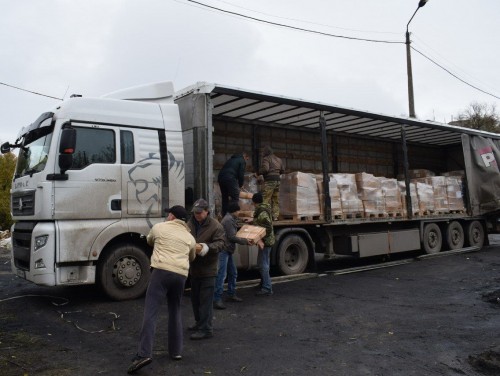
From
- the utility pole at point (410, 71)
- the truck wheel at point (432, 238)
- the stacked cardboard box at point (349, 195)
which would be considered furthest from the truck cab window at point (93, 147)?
the utility pole at point (410, 71)

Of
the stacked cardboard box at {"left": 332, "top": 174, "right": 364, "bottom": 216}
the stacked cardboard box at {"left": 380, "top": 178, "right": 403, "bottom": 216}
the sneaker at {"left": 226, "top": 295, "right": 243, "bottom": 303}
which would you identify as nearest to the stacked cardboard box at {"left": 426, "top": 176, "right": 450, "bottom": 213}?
the stacked cardboard box at {"left": 380, "top": 178, "right": 403, "bottom": 216}

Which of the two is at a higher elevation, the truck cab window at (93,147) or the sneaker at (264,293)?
the truck cab window at (93,147)

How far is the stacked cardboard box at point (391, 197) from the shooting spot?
1053 centimetres

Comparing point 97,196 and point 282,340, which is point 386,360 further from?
point 97,196

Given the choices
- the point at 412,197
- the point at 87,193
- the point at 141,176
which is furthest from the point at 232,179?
the point at 412,197

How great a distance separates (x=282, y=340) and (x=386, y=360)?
1.16 metres

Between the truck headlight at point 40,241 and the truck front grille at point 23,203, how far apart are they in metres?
0.40

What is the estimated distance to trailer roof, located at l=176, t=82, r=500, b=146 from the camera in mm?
8047

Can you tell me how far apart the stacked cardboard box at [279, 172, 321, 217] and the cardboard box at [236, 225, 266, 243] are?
Result: 2.23 metres

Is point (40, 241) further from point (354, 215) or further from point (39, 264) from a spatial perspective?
point (354, 215)

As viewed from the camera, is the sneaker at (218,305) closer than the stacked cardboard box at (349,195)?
Yes

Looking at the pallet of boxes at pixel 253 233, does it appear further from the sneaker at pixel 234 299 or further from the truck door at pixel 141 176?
the truck door at pixel 141 176

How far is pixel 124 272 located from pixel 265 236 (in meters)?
2.25

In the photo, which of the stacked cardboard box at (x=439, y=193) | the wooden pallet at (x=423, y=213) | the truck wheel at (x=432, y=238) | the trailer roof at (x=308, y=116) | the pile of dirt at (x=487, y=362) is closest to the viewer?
the pile of dirt at (x=487, y=362)
